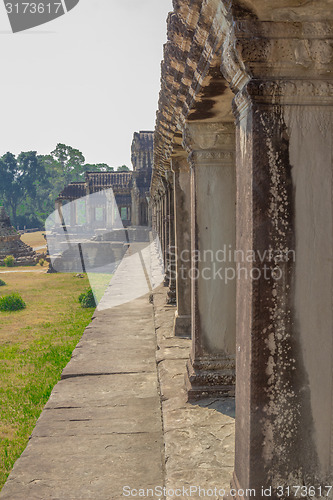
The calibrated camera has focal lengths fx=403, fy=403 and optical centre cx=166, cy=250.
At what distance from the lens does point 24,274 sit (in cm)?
2500

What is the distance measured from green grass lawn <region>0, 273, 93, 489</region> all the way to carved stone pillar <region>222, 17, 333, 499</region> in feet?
10.4

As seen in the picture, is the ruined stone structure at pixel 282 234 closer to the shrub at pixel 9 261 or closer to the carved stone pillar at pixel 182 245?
the carved stone pillar at pixel 182 245

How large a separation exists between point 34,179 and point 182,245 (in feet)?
232

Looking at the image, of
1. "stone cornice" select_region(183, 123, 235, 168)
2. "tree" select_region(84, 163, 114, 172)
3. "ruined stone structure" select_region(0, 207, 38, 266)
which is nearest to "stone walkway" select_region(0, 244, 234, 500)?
"stone cornice" select_region(183, 123, 235, 168)

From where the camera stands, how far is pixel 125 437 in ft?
11.8

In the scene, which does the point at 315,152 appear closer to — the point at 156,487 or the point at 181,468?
the point at 181,468

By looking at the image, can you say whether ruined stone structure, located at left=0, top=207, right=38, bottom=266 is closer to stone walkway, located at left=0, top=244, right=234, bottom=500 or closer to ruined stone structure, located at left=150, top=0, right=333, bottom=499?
stone walkway, located at left=0, top=244, right=234, bottom=500

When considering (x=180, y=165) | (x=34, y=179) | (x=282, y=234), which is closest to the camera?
(x=282, y=234)

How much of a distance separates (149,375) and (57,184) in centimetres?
7473

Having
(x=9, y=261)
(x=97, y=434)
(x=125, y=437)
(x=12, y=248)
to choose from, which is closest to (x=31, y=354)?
(x=97, y=434)

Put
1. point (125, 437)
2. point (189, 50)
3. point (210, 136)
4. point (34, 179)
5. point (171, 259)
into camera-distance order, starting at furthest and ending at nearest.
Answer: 1. point (34, 179)
2. point (171, 259)
3. point (125, 437)
4. point (210, 136)
5. point (189, 50)

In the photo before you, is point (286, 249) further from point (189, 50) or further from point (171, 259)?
point (171, 259)

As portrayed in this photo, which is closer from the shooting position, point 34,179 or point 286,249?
point 286,249

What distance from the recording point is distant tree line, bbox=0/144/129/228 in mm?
67125
